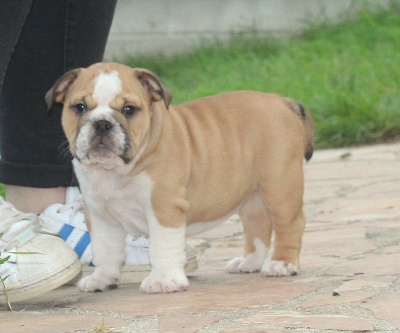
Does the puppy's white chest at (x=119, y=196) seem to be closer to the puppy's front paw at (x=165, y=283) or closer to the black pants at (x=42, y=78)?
the puppy's front paw at (x=165, y=283)

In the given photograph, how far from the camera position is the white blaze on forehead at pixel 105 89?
2.64m

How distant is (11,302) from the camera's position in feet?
8.56

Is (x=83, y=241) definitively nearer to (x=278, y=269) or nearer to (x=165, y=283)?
(x=165, y=283)

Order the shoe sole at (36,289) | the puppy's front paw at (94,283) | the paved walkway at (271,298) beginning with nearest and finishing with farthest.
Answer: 1. the paved walkway at (271,298)
2. the shoe sole at (36,289)
3. the puppy's front paw at (94,283)

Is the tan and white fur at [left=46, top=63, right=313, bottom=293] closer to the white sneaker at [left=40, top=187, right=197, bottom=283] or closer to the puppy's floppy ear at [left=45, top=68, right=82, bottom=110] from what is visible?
the puppy's floppy ear at [left=45, top=68, right=82, bottom=110]

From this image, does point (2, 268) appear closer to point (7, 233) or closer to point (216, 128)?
point (7, 233)

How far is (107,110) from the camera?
8.62 feet

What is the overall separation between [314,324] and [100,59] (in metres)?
1.41

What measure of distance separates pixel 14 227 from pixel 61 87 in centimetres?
45

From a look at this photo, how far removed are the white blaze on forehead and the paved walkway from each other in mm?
581

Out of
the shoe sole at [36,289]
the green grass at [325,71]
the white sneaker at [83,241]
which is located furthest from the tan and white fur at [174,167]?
the green grass at [325,71]

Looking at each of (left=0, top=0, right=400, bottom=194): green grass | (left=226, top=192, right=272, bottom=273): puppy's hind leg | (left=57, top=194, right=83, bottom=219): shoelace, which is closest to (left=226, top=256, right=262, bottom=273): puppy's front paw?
(left=226, top=192, right=272, bottom=273): puppy's hind leg

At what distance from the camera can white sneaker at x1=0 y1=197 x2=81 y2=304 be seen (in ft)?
8.39

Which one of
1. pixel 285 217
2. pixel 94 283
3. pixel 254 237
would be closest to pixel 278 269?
pixel 285 217
